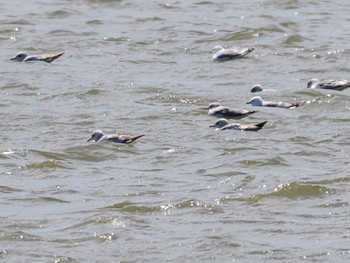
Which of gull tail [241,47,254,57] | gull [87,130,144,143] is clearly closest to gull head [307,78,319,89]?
gull tail [241,47,254,57]

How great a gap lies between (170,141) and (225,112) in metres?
1.42

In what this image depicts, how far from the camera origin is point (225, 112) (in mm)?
18250

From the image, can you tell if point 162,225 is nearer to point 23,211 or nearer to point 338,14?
point 23,211

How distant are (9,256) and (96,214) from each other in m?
1.53

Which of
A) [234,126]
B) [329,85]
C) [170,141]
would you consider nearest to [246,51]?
[329,85]

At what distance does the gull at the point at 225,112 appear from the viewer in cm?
1827

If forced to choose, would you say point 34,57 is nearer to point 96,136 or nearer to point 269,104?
point 269,104

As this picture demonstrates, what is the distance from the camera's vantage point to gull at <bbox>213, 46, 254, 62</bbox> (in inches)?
872

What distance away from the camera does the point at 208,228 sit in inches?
509

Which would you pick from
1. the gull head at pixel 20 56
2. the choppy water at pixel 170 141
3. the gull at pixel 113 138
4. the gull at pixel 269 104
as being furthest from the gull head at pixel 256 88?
the gull head at pixel 20 56

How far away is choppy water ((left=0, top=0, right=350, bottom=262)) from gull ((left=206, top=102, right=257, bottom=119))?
0.12 m

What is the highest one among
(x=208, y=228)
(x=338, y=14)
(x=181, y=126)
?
(x=208, y=228)

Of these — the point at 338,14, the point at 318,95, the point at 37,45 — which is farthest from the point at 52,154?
the point at 338,14

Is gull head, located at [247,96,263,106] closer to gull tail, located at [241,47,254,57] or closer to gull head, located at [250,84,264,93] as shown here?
gull head, located at [250,84,264,93]
